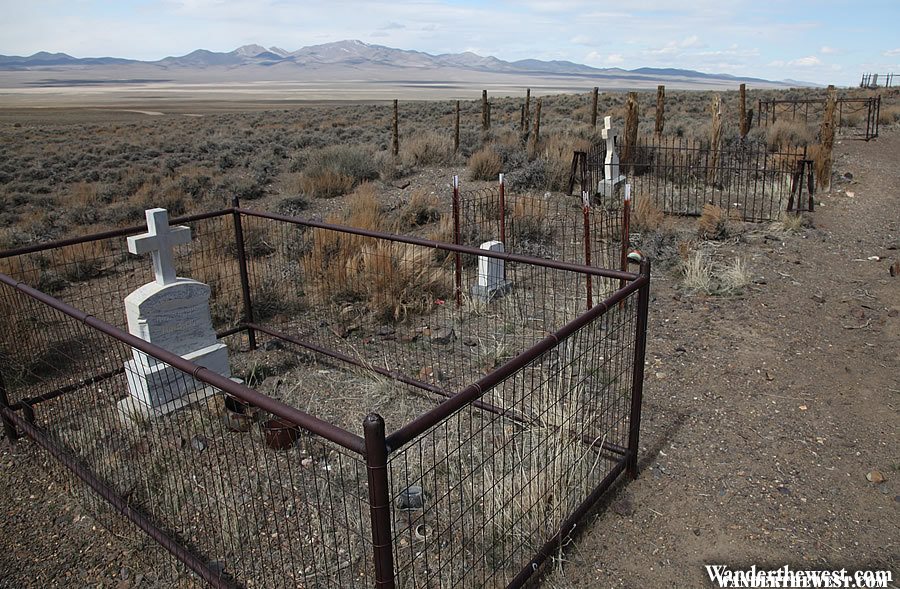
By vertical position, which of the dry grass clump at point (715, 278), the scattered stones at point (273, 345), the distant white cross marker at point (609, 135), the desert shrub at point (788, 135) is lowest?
the scattered stones at point (273, 345)

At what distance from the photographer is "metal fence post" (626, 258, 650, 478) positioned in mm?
3584

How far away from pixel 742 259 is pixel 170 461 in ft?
23.5

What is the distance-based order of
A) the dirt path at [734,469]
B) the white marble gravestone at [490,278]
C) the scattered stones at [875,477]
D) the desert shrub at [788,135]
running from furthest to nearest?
the desert shrub at [788,135]
the white marble gravestone at [490,278]
the scattered stones at [875,477]
the dirt path at [734,469]

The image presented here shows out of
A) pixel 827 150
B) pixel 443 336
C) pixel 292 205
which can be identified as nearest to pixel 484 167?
pixel 292 205

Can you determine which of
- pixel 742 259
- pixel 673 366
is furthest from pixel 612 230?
pixel 673 366

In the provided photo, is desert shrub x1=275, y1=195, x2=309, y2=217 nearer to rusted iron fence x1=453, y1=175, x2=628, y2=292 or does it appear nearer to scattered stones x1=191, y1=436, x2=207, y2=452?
rusted iron fence x1=453, y1=175, x2=628, y2=292

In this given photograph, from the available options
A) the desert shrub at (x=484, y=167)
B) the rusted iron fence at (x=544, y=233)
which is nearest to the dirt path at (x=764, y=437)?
the rusted iron fence at (x=544, y=233)

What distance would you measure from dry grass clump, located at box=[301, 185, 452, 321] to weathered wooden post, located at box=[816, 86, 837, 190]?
869cm

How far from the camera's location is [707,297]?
7219 mm

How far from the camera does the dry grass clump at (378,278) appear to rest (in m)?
6.86

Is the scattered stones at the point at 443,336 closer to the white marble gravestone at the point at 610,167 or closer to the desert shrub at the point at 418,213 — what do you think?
the desert shrub at the point at 418,213

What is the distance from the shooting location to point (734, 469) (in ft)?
13.4

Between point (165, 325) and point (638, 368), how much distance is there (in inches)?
137

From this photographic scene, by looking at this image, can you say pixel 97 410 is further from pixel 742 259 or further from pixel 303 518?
pixel 742 259
